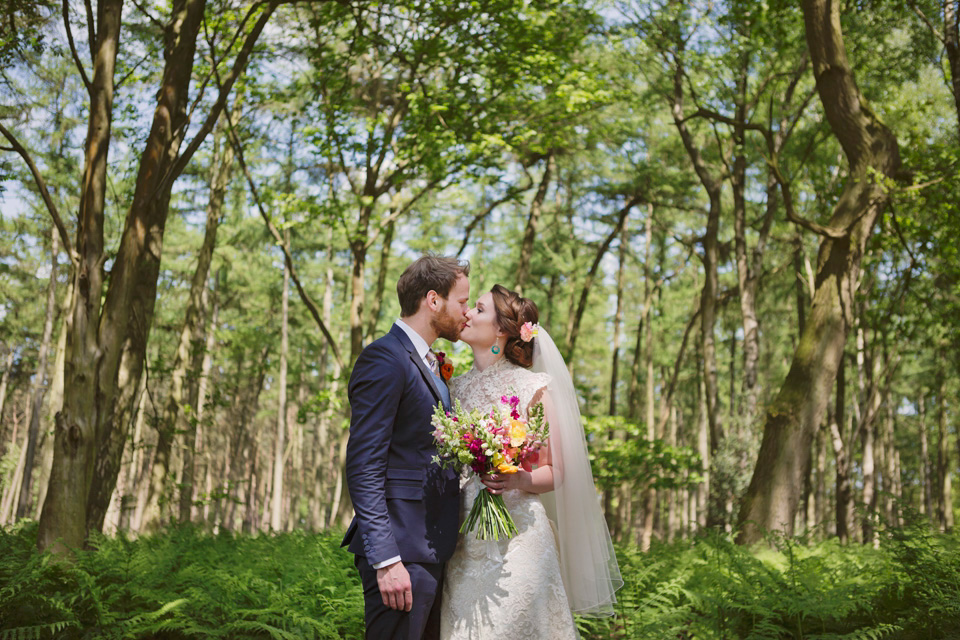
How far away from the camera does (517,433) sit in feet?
11.7

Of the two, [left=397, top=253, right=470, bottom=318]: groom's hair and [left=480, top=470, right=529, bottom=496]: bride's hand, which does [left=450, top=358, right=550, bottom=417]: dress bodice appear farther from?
[left=397, top=253, right=470, bottom=318]: groom's hair

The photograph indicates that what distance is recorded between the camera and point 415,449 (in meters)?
3.64

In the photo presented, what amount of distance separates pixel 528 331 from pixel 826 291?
6781 millimetres

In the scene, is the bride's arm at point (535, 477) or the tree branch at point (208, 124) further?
the tree branch at point (208, 124)

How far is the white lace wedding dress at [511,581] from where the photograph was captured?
3582 mm

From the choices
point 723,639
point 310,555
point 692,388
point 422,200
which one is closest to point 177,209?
point 422,200

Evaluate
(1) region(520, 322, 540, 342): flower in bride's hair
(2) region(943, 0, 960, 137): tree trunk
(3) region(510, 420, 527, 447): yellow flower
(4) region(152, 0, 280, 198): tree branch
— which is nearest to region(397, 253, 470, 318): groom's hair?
(1) region(520, 322, 540, 342): flower in bride's hair

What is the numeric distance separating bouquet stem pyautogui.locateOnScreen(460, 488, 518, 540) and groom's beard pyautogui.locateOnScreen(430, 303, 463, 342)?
0.77 meters

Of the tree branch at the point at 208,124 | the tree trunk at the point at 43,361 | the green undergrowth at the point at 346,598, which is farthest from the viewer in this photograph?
the tree trunk at the point at 43,361

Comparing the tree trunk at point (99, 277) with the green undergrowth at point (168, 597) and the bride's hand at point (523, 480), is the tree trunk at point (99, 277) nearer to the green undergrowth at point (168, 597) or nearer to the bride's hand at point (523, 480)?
the green undergrowth at point (168, 597)

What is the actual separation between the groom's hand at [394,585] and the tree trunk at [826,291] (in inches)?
271

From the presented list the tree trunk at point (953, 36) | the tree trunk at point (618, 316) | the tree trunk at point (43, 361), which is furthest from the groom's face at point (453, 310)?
the tree trunk at point (43, 361)

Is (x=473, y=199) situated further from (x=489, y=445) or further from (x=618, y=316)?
(x=489, y=445)

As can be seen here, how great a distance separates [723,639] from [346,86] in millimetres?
10919
